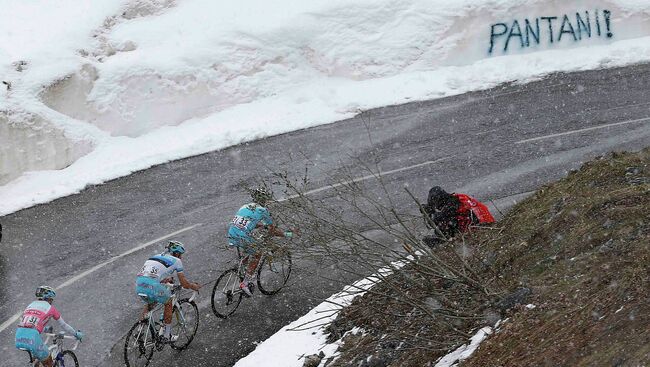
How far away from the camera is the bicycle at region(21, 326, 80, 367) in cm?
1058

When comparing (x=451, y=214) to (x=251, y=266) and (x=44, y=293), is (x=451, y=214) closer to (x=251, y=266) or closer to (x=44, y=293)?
(x=251, y=266)

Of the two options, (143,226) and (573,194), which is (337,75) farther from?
(573,194)

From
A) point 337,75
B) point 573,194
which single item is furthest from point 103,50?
point 573,194

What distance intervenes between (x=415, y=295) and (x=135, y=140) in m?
11.7

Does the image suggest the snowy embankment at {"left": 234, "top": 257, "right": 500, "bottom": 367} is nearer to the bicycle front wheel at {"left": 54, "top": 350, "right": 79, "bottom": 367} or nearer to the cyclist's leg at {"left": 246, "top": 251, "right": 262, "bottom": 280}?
the cyclist's leg at {"left": 246, "top": 251, "right": 262, "bottom": 280}

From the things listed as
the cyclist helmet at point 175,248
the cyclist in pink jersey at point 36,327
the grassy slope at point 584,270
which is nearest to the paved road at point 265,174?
the cyclist in pink jersey at point 36,327

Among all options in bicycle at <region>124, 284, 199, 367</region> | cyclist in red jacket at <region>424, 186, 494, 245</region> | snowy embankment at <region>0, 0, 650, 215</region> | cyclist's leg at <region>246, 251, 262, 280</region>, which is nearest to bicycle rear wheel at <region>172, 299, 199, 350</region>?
bicycle at <region>124, 284, 199, 367</region>

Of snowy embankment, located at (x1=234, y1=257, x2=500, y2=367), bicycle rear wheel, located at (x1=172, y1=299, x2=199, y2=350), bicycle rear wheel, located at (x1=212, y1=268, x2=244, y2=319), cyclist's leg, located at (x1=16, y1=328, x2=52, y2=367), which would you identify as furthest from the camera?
bicycle rear wheel, located at (x1=212, y1=268, x2=244, y2=319)

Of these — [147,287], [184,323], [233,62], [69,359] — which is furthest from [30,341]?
[233,62]

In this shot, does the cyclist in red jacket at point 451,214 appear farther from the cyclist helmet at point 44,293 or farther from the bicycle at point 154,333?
the cyclist helmet at point 44,293

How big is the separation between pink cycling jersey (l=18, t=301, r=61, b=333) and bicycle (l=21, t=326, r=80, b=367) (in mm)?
344

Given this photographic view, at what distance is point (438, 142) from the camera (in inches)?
679

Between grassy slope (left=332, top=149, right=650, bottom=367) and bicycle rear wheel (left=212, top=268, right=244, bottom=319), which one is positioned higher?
grassy slope (left=332, top=149, right=650, bottom=367)

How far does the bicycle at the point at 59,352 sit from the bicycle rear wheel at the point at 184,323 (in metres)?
1.38
